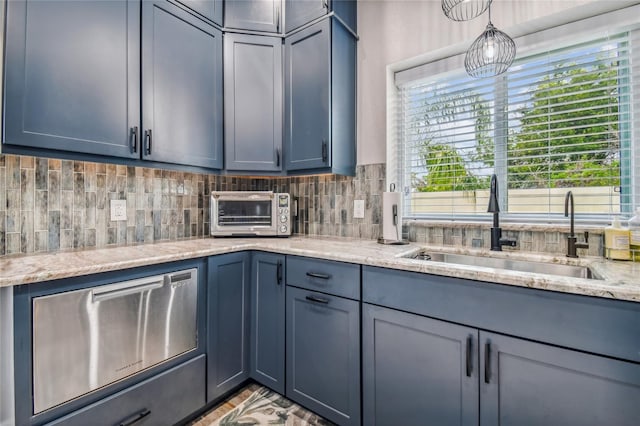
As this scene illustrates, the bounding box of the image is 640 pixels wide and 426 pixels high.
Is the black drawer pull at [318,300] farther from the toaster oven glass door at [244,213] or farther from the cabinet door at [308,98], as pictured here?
the cabinet door at [308,98]

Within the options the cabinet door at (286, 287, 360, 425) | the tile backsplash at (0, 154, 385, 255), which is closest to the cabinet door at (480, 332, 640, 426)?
the cabinet door at (286, 287, 360, 425)

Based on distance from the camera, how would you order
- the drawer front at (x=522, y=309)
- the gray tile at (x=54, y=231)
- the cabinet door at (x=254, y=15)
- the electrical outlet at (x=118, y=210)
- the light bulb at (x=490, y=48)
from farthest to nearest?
the cabinet door at (x=254, y=15) < the electrical outlet at (x=118, y=210) < the gray tile at (x=54, y=231) < the light bulb at (x=490, y=48) < the drawer front at (x=522, y=309)

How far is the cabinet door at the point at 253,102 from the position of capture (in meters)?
2.05

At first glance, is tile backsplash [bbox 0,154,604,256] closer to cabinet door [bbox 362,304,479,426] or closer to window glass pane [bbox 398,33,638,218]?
window glass pane [bbox 398,33,638,218]

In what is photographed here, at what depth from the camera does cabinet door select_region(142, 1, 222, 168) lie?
1.67m

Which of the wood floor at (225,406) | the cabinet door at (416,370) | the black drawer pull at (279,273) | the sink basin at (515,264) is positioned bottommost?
the wood floor at (225,406)

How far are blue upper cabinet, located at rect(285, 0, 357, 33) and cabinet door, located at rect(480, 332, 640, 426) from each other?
2020mm

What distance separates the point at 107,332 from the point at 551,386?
1652 millimetres

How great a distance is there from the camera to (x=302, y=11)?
79.8 inches

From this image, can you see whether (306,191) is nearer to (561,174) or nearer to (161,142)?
(161,142)

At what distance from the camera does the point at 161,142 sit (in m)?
1.73

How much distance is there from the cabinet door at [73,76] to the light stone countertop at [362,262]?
521 millimetres

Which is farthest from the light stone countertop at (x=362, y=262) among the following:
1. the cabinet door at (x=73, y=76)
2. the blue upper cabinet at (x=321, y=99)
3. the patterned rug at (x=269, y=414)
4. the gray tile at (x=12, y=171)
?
the patterned rug at (x=269, y=414)

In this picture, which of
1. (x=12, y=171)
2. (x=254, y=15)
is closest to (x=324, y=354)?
(x=12, y=171)
